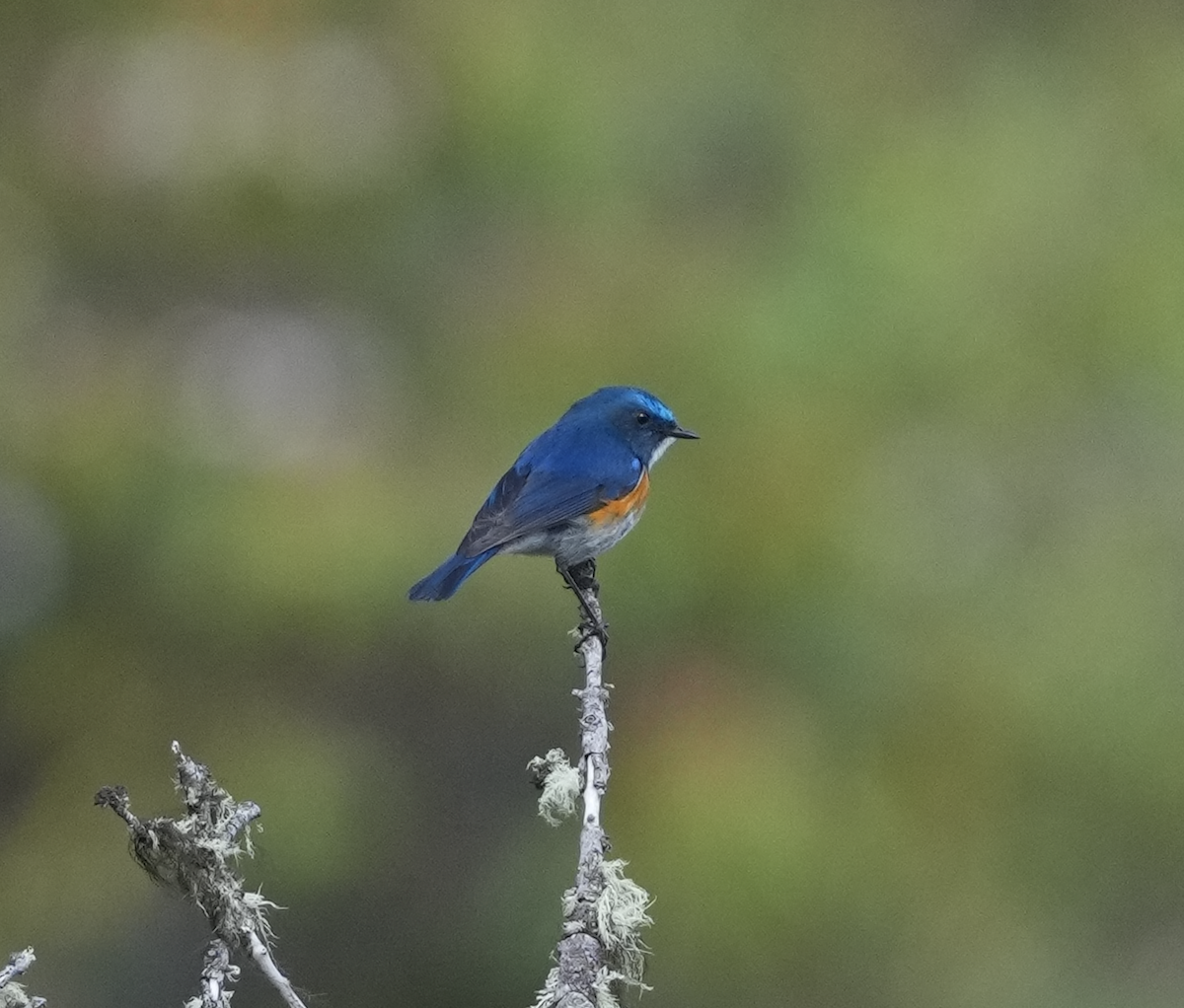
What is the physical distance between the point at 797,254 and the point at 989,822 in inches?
93.1

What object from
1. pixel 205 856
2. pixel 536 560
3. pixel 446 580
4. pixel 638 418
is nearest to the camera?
pixel 205 856

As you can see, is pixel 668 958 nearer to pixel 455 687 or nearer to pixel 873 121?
pixel 455 687

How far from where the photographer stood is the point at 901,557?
21.2 ft

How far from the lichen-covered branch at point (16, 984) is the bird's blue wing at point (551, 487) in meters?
2.22

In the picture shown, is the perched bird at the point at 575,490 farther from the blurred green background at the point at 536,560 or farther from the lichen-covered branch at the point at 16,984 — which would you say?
the lichen-covered branch at the point at 16,984

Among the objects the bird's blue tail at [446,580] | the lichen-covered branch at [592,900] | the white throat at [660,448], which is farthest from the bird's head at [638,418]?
the lichen-covered branch at [592,900]

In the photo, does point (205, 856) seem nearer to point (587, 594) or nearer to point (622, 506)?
point (587, 594)

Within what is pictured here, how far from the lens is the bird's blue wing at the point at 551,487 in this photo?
14.1 feet

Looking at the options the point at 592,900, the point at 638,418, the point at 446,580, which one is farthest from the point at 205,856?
the point at 638,418

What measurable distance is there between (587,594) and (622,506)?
0.29 metres

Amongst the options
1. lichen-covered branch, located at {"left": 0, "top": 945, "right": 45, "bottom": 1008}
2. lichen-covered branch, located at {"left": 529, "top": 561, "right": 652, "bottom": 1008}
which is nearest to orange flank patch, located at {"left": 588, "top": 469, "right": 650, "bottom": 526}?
lichen-covered branch, located at {"left": 529, "top": 561, "right": 652, "bottom": 1008}

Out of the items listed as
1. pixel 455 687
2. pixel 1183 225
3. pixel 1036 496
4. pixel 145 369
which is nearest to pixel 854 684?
pixel 1036 496

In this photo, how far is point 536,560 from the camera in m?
6.16

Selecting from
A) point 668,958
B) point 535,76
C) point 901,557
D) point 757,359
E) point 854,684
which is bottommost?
point 668,958
